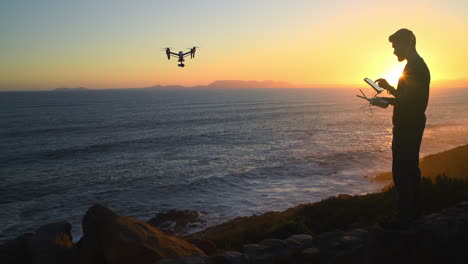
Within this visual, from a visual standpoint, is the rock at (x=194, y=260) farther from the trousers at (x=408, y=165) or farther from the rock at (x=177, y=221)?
the rock at (x=177, y=221)

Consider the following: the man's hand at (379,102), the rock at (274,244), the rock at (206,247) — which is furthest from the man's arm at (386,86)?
the rock at (206,247)

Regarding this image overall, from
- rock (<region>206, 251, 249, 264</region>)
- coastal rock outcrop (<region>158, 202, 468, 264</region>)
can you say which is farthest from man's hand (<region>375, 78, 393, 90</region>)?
rock (<region>206, 251, 249, 264</region>)

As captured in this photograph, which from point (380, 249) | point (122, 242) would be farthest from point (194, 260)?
point (380, 249)

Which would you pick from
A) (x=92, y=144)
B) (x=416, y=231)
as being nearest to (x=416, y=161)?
(x=416, y=231)

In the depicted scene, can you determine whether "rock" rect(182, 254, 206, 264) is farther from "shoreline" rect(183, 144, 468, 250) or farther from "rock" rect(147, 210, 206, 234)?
"rock" rect(147, 210, 206, 234)

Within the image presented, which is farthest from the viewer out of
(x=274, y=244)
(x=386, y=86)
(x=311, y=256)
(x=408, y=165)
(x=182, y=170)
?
(x=182, y=170)

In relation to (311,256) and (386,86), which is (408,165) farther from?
(311,256)

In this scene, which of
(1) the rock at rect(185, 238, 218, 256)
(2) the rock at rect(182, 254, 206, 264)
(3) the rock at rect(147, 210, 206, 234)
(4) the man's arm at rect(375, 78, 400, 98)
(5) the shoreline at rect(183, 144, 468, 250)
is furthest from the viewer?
(3) the rock at rect(147, 210, 206, 234)
